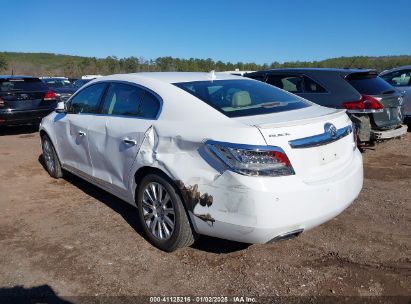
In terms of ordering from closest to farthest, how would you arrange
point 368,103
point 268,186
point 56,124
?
point 268,186
point 56,124
point 368,103

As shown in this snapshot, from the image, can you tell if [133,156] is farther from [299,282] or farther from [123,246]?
[299,282]

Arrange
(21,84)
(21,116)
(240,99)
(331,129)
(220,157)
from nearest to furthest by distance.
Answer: (220,157) < (331,129) < (240,99) < (21,116) < (21,84)

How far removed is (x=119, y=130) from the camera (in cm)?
418

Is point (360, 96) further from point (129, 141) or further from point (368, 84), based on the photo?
point (129, 141)

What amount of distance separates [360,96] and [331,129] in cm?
340

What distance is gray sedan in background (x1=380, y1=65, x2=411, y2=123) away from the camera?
31.3 feet

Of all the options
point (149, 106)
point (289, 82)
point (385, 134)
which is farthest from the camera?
point (289, 82)

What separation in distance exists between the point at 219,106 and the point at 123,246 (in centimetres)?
161

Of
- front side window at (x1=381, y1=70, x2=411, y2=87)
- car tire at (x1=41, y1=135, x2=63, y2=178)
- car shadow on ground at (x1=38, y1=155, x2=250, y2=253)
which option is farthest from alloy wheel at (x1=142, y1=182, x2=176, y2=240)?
front side window at (x1=381, y1=70, x2=411, y2=87)

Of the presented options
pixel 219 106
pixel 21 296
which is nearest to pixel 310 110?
pixel 219 106

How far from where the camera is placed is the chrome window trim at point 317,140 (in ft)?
10.3

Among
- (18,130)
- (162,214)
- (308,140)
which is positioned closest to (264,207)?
(308,140)

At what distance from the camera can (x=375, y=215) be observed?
454 cm

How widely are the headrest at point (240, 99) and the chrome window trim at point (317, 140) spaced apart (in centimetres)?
73
